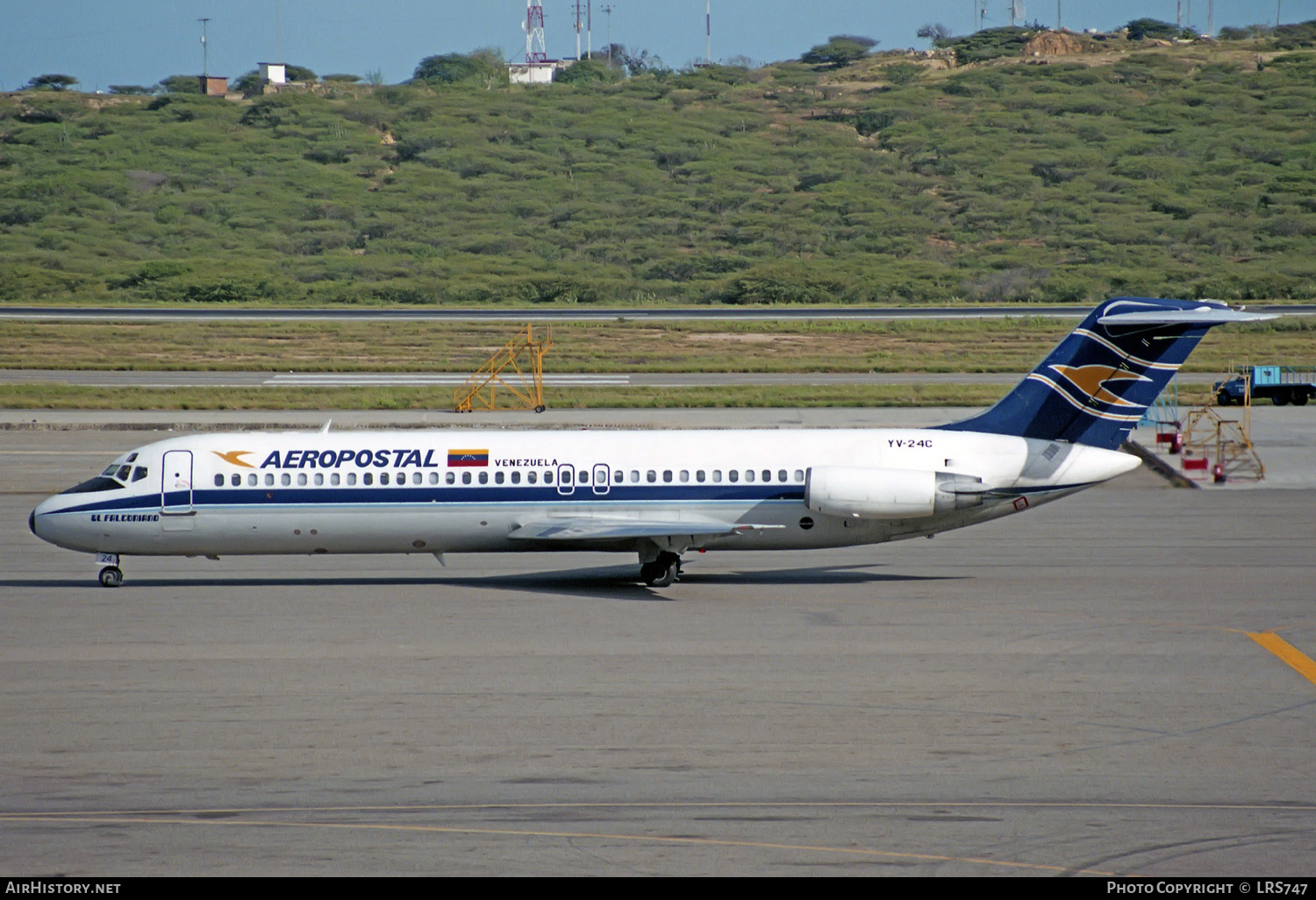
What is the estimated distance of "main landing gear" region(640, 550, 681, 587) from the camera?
23.2 metres

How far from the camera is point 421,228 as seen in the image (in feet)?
371

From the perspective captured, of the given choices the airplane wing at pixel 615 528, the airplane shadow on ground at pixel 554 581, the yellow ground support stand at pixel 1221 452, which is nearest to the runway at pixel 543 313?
the yellow ground support stand at pixel 1221 452

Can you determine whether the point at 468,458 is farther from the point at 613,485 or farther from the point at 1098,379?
the point at 1098,379

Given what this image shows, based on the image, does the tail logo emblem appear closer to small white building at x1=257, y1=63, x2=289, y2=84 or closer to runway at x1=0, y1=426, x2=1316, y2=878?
runway at x1=0, y1=426, x2=1316, y2=878

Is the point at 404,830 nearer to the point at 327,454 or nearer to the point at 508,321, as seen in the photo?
the point at 327,454

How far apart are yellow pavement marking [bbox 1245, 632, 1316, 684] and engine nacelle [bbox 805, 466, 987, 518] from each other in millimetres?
5464

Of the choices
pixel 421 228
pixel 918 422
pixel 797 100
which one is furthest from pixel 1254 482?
pixel 797 100

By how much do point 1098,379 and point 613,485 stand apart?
8869 mm

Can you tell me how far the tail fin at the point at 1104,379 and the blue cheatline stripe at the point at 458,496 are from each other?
4583mm

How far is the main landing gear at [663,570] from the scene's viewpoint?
23172 mm

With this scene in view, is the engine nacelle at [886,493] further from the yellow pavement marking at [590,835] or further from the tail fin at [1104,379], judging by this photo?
the yellow pavement marking at [590,835]

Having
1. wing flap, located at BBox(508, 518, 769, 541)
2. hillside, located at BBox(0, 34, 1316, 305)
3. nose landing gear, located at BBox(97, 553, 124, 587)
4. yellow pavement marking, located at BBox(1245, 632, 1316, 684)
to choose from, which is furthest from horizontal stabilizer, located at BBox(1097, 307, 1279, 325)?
hillside, located at BBox(0, 34, 1316, 305)

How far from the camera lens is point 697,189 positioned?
399ft

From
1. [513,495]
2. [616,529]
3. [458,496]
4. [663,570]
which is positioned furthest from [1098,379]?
[458,496]
